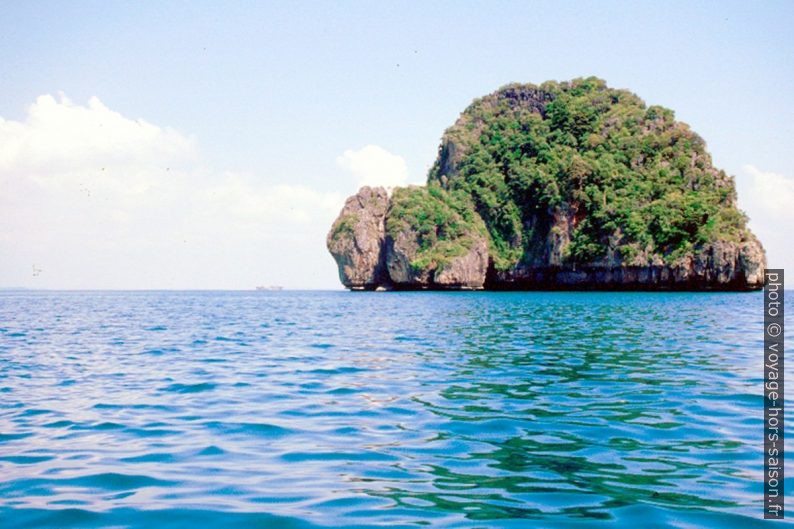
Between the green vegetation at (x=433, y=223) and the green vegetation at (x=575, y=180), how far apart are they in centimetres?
22

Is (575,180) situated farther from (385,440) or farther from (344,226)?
(385,440)

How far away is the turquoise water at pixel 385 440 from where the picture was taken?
15.7 ft

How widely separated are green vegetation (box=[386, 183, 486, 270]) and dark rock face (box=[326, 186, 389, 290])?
246cm

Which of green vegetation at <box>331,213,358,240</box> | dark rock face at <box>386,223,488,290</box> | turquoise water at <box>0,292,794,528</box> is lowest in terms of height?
turquoise water at <box>0,292,794,528</box>

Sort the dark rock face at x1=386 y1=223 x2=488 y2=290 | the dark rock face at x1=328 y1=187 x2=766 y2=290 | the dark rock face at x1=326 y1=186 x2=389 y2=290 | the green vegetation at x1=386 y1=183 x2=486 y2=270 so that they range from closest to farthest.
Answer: the dark rock face at x1=328 y1=187 x2=766 y2=290, the dark rock face at x1=386 y1=223 x2=488 y2=290, the green vegetation at x1=386 y1=183 x2=486 y2=270, the dark rock face at x1=326 y1=186 x2=389 y2=290

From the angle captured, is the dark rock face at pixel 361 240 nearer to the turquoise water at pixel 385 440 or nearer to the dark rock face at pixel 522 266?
the dark rock face at pixel 522 266

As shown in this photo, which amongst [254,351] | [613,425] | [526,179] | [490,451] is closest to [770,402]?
[613,425]

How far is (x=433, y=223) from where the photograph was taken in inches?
3866

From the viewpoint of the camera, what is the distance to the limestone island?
81562 millimetres

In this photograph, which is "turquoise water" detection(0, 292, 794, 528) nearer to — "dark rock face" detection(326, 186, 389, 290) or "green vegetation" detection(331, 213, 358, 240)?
"dark rock face" detection(326, 186, 389, 290)

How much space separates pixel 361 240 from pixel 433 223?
11.5 meters

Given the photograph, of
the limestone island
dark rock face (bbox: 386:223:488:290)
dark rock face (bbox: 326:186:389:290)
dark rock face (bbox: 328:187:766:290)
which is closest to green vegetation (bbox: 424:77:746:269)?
the limestone island

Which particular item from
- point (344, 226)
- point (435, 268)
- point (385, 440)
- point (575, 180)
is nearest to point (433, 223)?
point (435, 268)

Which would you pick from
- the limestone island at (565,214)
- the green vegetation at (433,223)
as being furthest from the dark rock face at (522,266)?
the green vegetation at (433,223)
